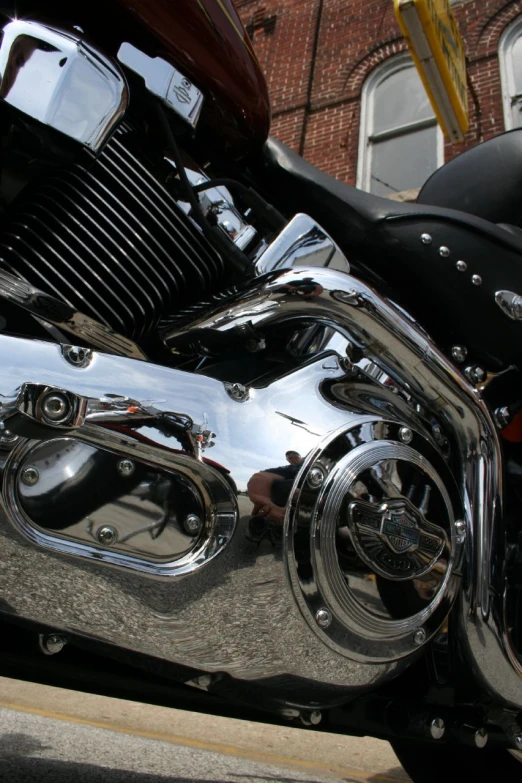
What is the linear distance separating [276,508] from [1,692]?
298cm

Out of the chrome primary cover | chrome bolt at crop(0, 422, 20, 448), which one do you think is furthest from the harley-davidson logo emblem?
chrome bolt at crop(0, 422, 20, 448)

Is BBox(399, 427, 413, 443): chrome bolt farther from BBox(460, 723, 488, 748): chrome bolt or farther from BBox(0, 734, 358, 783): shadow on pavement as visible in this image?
BBox(0, 734, 358, 783): shadow on pavement

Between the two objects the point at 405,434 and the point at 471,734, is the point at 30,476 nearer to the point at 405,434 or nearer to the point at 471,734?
the point at 405,434

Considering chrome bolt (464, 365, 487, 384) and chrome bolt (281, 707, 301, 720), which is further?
chrome bolt (464, 365, 487, 384)

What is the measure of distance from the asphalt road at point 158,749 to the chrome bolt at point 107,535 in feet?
3.58

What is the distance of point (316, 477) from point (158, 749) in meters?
1.62

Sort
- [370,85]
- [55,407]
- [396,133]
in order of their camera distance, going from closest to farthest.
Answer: [55,407] < [396,133] < [370,85]

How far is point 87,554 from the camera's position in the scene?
722mm

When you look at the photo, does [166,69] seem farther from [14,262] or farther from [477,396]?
[477,396]

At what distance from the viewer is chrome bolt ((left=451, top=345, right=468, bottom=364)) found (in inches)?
46.5

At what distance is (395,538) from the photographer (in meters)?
0.89

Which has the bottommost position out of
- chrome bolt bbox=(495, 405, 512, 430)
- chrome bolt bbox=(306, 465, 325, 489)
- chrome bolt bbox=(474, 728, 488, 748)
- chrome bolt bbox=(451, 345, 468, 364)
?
chrome bolt bbox=(474, 728, 488, 748)

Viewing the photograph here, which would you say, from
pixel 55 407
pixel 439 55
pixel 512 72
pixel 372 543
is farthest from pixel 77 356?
pixel 512 72

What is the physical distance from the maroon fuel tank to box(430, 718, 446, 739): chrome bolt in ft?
3.37
